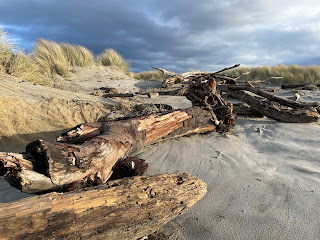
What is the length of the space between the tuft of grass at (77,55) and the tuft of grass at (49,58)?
116 centimetres

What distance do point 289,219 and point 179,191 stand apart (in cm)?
90

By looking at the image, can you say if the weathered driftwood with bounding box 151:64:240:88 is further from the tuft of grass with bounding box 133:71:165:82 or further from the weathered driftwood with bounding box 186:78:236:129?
the tuft of grass with bounding box 133:71:165:82

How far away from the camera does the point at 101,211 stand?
4.80ft

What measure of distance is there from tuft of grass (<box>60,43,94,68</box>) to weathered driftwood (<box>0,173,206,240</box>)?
512 inches

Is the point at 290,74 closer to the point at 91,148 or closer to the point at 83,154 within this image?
the point at 91,148

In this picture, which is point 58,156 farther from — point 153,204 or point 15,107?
point 15,107

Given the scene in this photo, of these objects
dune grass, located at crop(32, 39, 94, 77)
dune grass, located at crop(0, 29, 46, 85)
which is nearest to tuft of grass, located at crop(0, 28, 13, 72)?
dune grass, located at crop(0, 29, 46, 85)

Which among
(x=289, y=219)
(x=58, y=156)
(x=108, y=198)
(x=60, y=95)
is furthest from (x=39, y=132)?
(x=289, y=219)

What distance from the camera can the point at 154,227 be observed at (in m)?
1.57

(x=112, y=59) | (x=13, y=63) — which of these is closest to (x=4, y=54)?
(x=13, y=63)

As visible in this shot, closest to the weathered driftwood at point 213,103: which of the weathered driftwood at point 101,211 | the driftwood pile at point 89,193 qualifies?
the driftwood pile at point 89,193

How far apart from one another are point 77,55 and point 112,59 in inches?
137

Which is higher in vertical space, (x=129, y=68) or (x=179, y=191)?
(x=129, y=68)

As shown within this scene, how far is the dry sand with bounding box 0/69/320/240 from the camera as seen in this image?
1746 mm
